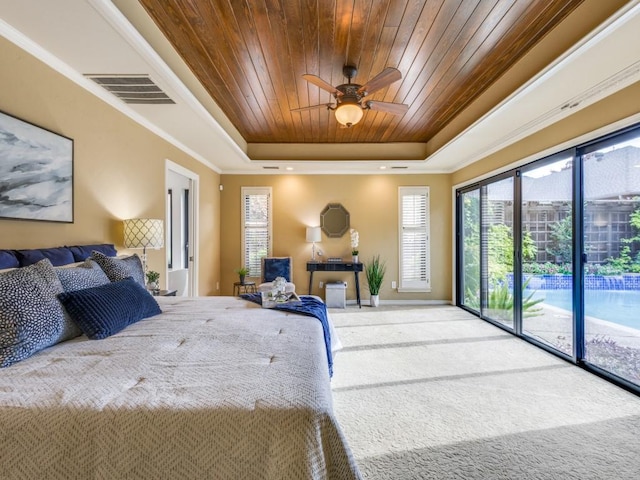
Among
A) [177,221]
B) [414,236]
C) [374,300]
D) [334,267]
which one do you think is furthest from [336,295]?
[177,221]

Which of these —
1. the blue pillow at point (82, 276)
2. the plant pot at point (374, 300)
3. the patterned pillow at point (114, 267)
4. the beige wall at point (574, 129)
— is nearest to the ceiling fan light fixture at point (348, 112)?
the beige wall at point (574, 129)

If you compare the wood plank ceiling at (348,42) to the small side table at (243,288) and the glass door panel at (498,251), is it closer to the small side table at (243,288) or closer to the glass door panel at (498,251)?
the glass door panel at (498,251)

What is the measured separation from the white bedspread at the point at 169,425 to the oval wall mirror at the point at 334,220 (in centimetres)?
473

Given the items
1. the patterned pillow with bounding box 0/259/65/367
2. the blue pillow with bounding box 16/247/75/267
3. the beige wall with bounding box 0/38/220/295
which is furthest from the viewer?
the beige wall with bounding box 0/38/220/295

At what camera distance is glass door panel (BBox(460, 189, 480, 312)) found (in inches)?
201

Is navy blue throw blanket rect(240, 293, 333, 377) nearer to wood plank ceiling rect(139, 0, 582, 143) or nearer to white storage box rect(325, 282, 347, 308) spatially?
wood plank ceiling rect(139, 0, 582, 143)

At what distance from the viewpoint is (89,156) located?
2721 mm

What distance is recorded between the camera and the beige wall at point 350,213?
6.00 m

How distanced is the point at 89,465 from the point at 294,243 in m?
5.08

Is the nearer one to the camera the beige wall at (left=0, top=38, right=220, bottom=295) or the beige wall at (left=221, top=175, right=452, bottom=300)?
the beige wall at (left=0, top=38, right=220, bottom=295)

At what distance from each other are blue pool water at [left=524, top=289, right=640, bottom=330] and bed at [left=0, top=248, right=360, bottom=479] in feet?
9.29

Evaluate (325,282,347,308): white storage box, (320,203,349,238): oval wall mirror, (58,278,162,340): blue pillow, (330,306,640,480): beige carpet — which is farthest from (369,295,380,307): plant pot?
(58,278,162,340): blue pillow

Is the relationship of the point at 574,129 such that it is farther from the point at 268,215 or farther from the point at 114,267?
the point at 268,215

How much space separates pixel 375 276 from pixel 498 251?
2051 mm
